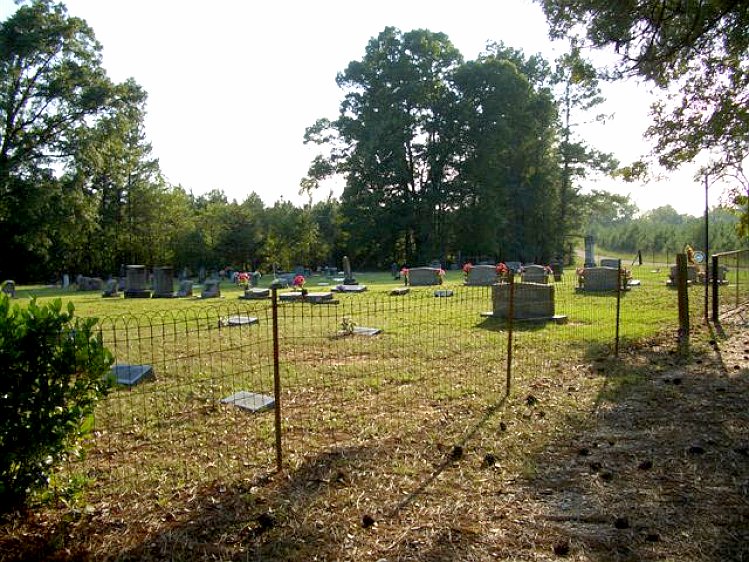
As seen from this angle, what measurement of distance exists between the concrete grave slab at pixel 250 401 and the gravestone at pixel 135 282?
56.8 ft

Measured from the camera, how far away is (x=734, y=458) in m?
4.32

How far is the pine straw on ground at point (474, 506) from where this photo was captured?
3078mm

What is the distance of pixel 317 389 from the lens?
6586 millimetres

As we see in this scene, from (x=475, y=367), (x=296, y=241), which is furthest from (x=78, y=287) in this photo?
(x=475, y=367)

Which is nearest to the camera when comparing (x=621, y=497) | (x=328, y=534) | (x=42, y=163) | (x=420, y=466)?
(x=328, y=534)

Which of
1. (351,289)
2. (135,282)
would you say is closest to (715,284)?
(351,289)

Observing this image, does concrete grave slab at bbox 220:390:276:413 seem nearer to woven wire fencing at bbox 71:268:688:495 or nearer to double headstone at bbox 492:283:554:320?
woven wire fencing at bbox 71:268:688:495

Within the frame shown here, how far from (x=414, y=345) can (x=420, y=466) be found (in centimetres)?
510

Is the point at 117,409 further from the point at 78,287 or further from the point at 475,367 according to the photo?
the point at 78,287

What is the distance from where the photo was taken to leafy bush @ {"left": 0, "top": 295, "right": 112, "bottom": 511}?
10.3 ft

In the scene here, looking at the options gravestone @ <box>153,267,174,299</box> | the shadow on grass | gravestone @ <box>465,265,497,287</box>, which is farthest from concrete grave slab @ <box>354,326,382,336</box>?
gravestone @ <box>465,265,497,287</box>

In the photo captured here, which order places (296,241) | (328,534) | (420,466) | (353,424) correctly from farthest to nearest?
(296,241) < (353,424) < (420,466) < (328,534)

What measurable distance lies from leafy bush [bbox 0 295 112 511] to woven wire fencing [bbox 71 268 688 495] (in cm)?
54

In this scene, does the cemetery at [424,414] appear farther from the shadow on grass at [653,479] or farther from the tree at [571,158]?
the tree at [571,158]
